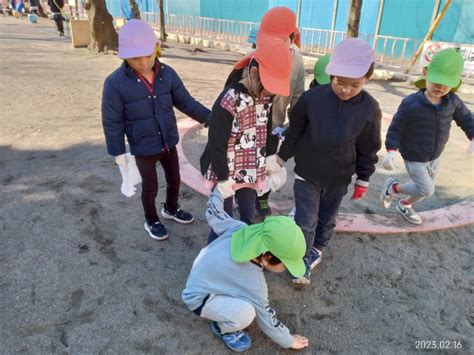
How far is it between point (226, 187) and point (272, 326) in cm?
86

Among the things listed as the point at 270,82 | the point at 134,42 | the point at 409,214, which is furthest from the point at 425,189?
the point at 134,42

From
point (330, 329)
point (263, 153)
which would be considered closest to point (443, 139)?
point (263, 153)

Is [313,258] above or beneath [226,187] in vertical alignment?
beneath

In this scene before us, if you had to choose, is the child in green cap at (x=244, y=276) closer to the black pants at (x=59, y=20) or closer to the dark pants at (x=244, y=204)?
the dark pants at (x=244, y=204)

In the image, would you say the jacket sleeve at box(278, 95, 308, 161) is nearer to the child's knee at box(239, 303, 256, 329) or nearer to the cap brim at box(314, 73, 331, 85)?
the cap brim at box(314, 73, 331, 85)

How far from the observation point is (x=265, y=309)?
203cm

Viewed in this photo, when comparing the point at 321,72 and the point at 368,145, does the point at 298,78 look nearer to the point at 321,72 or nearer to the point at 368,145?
the point at 321,72

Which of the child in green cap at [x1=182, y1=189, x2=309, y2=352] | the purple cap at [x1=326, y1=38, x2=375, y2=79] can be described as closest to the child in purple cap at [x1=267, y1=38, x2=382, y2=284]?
the purple cap at [x1=326, y1=38, x2=375, y2=79]

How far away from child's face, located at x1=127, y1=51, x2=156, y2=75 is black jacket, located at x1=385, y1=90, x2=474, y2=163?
1.88 meters

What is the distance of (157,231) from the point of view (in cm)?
306

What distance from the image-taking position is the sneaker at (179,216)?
130 inches

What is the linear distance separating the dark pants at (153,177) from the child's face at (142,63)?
1.99 ft

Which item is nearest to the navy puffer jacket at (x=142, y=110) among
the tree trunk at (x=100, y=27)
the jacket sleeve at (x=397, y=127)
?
the jacket sleeve at (x=397, y=127)

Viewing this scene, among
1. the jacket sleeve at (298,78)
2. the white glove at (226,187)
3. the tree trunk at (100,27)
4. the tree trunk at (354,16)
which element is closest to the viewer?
the white glove at (226,187)
